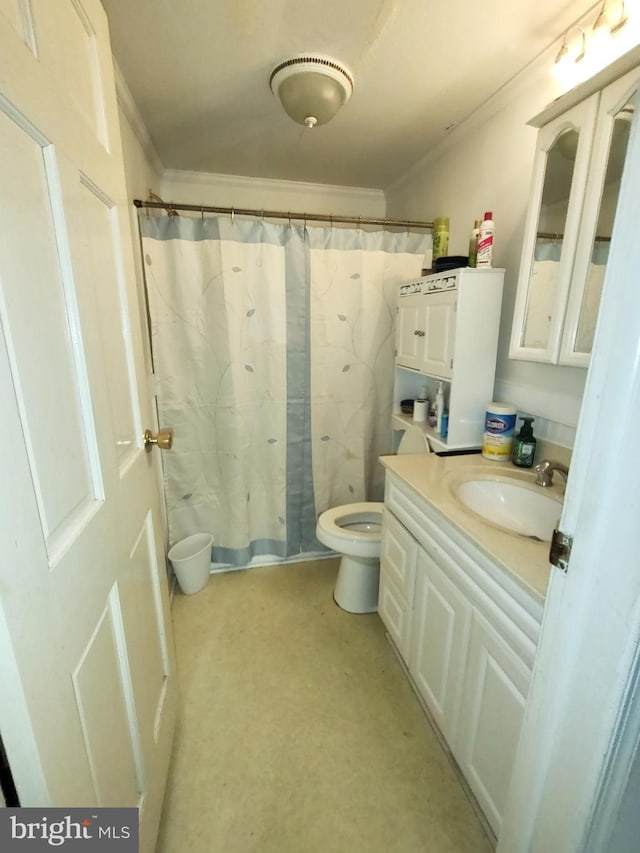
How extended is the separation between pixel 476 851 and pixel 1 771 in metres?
1.18

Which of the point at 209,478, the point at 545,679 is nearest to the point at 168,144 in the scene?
the point at 209,478

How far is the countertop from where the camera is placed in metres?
0.83

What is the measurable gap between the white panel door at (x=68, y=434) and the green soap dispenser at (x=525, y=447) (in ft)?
4.19

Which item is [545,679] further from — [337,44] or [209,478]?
[337,44]

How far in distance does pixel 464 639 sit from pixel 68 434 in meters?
1.06

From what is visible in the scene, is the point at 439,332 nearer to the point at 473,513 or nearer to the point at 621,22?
the point at 473,513

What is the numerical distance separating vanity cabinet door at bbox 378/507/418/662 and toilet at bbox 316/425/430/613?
0.12m

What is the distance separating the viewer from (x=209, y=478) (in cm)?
198

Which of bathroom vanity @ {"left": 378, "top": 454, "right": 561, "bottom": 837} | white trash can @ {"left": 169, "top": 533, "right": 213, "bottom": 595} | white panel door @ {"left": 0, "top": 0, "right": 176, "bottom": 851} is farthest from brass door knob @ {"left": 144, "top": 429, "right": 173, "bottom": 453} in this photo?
white trash can @ {"left": 169, "top": 533, "right": 213, "bottom": 595}

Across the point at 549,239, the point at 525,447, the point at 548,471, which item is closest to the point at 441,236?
the point at 549,239

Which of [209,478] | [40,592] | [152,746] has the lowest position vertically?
[152,746]

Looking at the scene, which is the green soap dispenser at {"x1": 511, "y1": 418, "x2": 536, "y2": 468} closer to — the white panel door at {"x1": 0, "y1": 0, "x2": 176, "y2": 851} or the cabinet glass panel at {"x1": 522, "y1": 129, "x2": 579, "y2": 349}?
the cabinet glass panel at {"x1": 522, "y1": 129, "x2": 579, "y2": 349}

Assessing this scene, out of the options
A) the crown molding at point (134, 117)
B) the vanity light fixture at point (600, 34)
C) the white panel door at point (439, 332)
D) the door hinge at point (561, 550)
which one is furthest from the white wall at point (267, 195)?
the door hinge at point (561, 550)

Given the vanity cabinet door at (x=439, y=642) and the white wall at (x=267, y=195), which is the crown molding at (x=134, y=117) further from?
the vanity cabinet door at (x=439, y=642)
